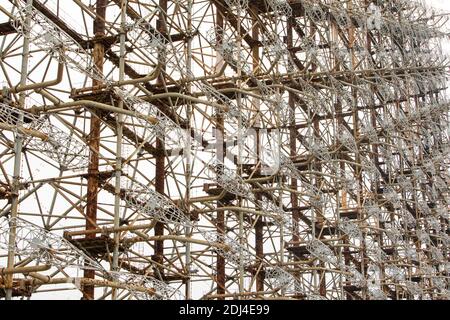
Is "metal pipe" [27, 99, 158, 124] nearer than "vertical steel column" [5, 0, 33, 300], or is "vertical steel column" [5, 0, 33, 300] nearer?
"vertical steel column" [5, 0, 33, 300]

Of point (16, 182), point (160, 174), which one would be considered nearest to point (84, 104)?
point (16, 182)

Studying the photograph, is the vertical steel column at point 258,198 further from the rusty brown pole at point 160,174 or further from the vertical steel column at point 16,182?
the vertical steel column at point 16,182

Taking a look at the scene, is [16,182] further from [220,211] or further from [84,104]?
[220,211]

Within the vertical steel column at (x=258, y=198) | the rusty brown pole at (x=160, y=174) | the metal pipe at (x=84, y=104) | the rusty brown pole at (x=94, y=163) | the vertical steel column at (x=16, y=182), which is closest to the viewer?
the vertical steel column at (x=16, y=182)

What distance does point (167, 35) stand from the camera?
1380 inches

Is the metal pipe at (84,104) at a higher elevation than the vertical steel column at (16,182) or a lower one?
higher

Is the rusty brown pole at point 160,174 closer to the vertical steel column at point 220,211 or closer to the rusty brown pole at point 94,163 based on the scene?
the vertical steel column at point 220,211

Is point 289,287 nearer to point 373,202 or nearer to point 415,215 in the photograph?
point 373,202

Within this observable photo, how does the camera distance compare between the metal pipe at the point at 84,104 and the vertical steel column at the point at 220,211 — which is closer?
the metal pipe at the point at 84,104

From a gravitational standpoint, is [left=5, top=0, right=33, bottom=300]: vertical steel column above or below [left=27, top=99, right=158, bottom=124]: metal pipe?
below

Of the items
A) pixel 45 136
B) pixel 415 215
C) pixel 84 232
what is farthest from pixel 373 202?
pixel 45 136

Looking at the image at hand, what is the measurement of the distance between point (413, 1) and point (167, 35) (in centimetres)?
3488

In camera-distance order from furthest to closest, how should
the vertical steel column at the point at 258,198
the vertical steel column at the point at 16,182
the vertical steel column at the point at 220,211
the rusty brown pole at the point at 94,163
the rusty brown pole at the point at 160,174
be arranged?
the vertical steel column at the point at 258,198 → the vertical steel column at the point at 220,211 → the rusty brown pole at the point at 160,174 → the rusty brown pole at the point at 94,163 → the vertical steel column at the point at 16,182

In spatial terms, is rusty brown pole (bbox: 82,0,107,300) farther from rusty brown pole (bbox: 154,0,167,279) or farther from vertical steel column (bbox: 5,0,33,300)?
vertical steel column (bbox: 5,0,33,300)
